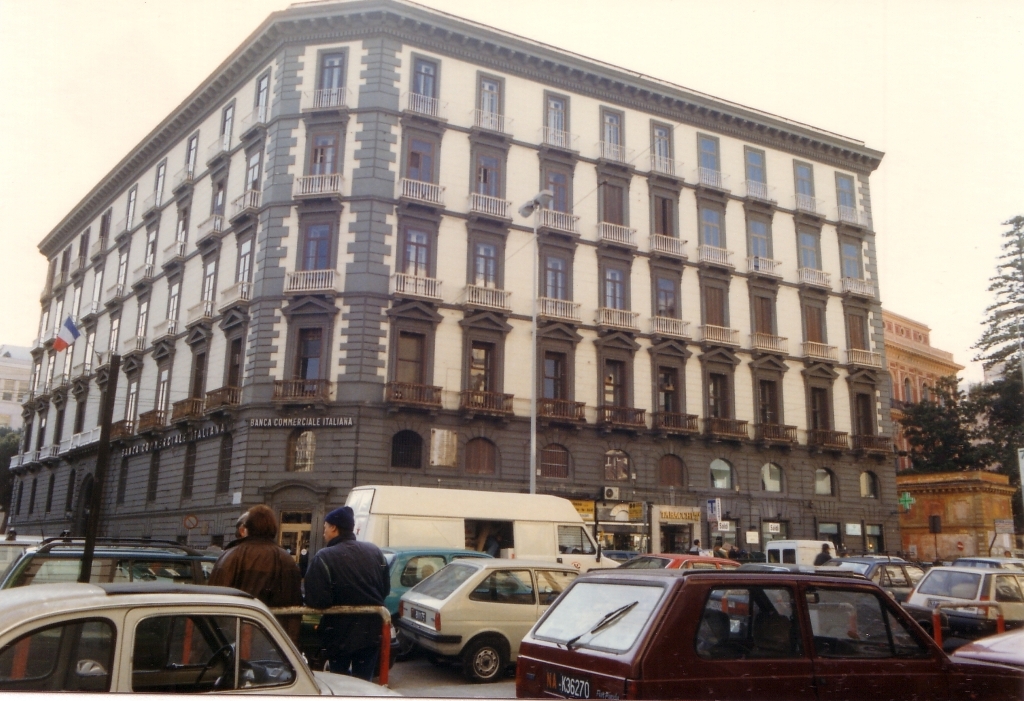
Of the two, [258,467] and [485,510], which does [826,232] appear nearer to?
[485,510]

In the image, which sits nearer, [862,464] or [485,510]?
[485,510]

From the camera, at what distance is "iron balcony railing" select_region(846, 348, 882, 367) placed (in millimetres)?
32688

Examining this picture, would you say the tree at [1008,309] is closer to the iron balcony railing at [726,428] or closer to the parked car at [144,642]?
the parked car at [144,642]

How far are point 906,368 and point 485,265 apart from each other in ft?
51.9

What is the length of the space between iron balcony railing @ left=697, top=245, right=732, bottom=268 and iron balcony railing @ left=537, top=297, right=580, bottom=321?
590 centimetres

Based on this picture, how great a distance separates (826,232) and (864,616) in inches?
1230

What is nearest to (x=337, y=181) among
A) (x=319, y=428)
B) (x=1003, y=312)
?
(x=319, y=428)

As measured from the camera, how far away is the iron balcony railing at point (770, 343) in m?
33.7

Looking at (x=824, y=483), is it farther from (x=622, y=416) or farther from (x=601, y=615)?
(x=601, y=615)

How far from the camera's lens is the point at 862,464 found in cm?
3584

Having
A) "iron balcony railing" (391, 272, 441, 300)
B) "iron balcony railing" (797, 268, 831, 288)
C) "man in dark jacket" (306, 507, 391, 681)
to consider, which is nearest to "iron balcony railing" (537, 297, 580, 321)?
"iron balcony railing" (391, 272, 441, 300)

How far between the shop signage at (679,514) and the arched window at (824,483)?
5.81m

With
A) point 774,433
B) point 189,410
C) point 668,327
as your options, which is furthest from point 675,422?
point 189,410

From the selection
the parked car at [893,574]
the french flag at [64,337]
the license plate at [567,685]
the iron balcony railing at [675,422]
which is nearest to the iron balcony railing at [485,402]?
the iron balcony railing at [675,422]
